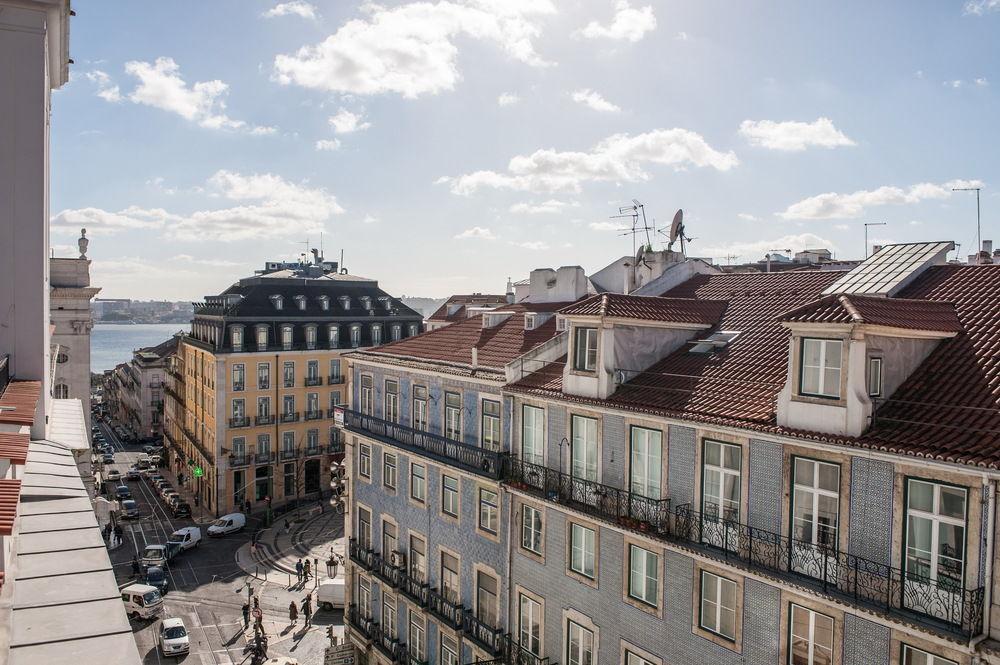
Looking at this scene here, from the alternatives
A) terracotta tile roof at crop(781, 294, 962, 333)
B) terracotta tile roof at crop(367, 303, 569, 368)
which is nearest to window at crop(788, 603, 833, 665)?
terracotta tile roof at crop(781, 294, 962, 333)

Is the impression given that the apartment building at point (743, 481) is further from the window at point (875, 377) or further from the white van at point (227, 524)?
the white van at point (227, 524)

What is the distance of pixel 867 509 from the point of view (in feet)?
42.5

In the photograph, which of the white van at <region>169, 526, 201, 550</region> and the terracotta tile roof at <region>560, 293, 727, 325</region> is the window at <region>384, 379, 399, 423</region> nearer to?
the terracotta tile roof at <region>560, 293, 727, 325</region>

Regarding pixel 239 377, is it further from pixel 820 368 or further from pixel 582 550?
pixel 820 368

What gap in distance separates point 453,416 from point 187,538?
101 ft

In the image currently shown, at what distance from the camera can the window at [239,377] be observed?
183 ft

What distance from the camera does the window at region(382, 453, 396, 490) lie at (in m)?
28.4

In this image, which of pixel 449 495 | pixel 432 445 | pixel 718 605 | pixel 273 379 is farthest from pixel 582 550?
pixel 273 379

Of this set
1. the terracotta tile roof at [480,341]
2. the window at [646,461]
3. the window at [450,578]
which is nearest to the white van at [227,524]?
the terracotta tile roof at [480,341]

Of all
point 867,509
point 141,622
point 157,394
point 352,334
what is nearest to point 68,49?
point 867,509

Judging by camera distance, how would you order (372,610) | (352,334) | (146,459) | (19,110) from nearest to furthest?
1. (19,110)
2. (372,610)
3. (352,334)
4. (146,459)

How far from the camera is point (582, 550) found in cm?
1936

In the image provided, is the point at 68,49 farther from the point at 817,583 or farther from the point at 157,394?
the point at 157,394

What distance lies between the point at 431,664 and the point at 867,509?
17.8 metres
